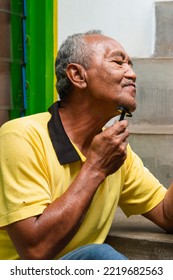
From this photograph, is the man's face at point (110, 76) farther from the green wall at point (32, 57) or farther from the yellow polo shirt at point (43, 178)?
the green wall at point (32, 57)

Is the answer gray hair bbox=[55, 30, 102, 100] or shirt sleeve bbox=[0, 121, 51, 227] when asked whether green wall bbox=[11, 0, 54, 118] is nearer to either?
gray hair bbox=[55, 30, 102, 100]

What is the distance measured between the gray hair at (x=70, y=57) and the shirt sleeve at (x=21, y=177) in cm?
29

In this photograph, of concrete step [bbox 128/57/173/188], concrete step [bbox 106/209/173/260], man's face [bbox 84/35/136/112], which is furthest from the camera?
concrete step [bbox 128/57/173/188]

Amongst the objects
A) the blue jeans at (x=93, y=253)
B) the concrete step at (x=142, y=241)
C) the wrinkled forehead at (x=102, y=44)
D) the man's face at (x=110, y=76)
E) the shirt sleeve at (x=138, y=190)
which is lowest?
the concrete step at (x=142, y=241)

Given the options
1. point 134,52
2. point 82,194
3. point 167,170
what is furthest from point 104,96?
point 134,52

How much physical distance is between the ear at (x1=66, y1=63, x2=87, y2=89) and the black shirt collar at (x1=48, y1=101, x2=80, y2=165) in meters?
0.15

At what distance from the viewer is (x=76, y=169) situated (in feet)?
6.95

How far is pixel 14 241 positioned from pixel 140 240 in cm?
57

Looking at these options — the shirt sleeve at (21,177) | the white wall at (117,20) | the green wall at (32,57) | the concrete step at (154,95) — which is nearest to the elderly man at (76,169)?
the shirt sleeve at (21,177)

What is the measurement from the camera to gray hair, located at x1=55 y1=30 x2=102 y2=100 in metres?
2.19

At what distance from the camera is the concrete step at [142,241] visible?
226 centimetres

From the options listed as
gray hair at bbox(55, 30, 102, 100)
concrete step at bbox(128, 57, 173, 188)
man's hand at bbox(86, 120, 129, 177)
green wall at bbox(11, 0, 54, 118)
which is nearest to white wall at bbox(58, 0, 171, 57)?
green wall at bbox(11, 0, 54, 118)
